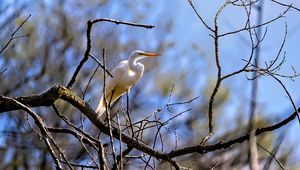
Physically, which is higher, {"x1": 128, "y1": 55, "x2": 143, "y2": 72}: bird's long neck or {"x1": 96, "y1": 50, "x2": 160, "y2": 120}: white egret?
{"x1": 128, "y1": 55, "x2": 143, "y2": 72}: bird's long neck

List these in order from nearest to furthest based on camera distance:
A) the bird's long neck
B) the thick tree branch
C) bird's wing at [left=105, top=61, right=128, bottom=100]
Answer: the thick tree branch, bird's wing at [left=105, top=61, right=128, bottom=100], the bird's long neck

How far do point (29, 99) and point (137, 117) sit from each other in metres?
4.54

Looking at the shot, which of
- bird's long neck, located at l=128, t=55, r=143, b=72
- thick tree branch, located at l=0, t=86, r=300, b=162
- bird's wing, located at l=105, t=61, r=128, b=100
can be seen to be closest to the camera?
thick tree branch, located at l=0, t=86, r=300, b=162

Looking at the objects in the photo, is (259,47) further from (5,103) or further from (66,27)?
(66,27)

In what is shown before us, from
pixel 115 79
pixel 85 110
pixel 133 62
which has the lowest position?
pixel 85 110

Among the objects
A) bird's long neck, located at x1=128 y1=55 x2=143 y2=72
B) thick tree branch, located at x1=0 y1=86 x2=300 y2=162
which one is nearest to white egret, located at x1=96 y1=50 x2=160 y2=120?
bird's long neck, located at x1=128 y1=55 x2=143 y2=72

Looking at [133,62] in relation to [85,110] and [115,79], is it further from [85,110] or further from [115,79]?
[85,110]

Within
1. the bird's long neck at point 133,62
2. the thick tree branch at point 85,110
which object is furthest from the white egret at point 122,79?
the thick tree branch at point 85,110

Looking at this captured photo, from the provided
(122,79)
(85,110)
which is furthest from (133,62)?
(85,110)

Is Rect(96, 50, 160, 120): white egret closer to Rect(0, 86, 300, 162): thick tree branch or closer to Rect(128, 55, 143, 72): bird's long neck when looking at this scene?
Rect(128, 55, 143, 72): bird's long neck

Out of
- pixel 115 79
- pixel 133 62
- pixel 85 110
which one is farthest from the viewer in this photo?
pixel 133 62

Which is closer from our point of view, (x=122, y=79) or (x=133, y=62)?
(x=122, y=79)

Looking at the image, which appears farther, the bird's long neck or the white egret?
the bird's long neck

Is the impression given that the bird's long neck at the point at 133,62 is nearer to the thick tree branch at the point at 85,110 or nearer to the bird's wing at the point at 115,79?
the bird's wing at the point at 115,79
